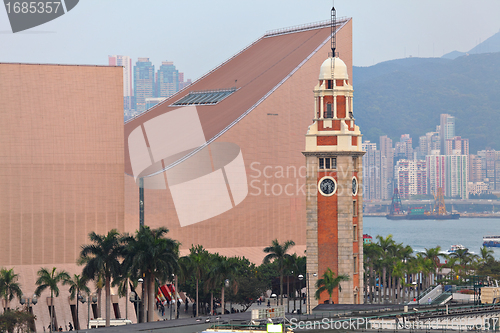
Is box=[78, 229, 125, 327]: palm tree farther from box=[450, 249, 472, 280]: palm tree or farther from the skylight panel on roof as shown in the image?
the skylight panel on roof

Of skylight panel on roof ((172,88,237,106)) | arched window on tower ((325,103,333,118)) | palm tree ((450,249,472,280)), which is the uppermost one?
skylight panel on roof ((172,88,237,106))

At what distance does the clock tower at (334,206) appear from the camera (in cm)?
6184

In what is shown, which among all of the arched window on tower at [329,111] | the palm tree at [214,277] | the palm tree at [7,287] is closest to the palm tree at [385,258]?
the palm tree at [214,277]

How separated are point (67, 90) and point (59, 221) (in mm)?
12991

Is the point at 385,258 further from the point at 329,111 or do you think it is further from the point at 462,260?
the point at 329,111

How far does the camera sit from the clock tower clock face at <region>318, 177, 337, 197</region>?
62.3 meters

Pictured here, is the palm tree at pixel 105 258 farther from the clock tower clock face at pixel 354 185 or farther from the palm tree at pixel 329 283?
the clock tower clock face at pixel 354 185

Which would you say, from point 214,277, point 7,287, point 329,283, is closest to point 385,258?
point 214,277

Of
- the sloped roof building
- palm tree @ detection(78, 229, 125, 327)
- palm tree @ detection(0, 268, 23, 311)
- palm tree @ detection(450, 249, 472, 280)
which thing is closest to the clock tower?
palm tree @ detection(78, 229, 125, 327)

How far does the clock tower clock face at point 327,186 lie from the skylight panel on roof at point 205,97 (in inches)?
2046

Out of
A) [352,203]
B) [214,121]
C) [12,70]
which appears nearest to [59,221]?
[12,70]

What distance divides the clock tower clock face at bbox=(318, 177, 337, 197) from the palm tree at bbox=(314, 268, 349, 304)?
5482 mm

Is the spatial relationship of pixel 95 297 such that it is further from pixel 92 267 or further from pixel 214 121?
pixel 214 121

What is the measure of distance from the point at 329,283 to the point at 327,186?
6653 millimetres
